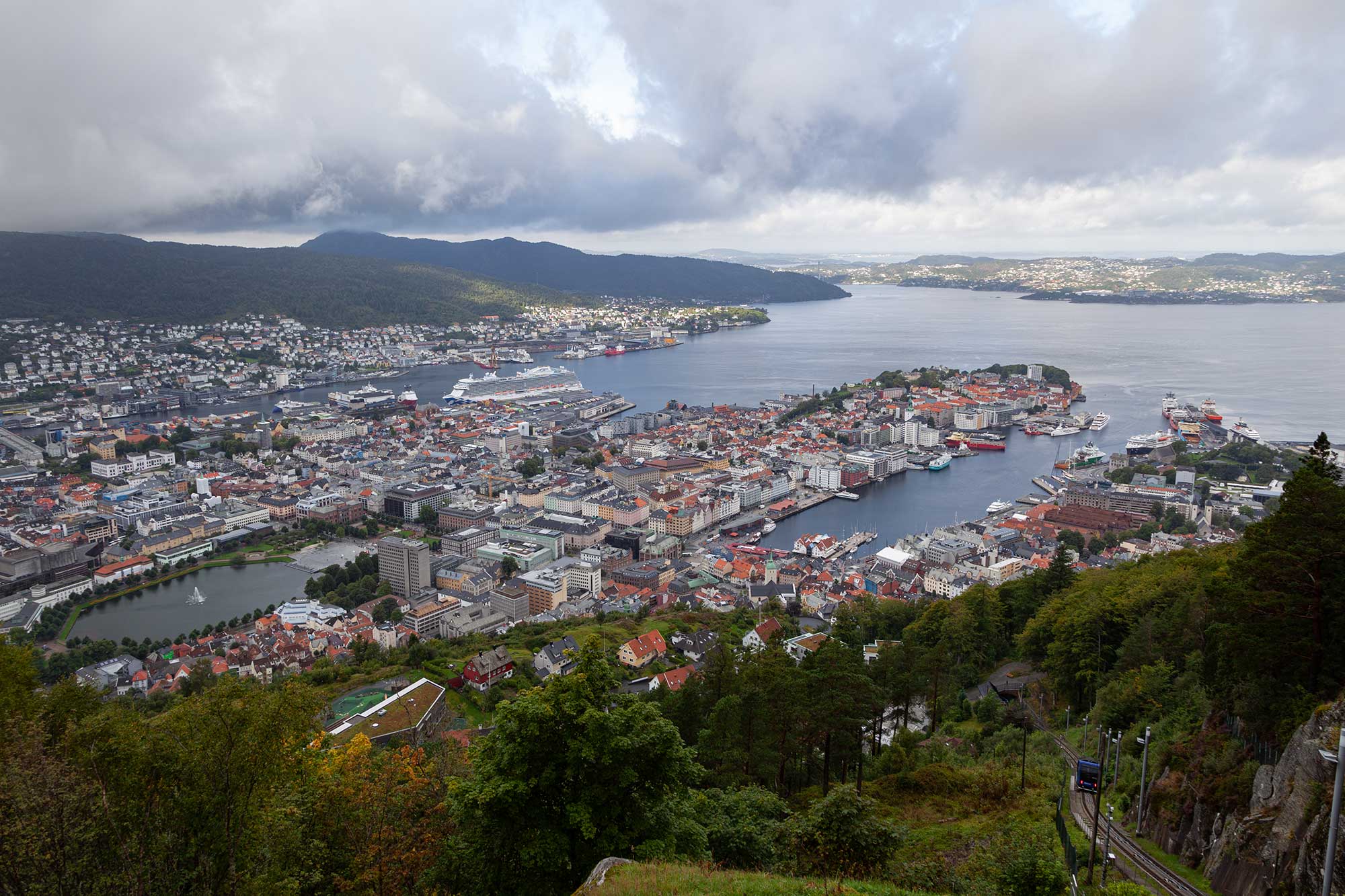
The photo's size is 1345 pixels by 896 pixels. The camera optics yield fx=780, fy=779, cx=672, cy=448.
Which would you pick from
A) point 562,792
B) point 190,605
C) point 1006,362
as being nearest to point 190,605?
point 190,605

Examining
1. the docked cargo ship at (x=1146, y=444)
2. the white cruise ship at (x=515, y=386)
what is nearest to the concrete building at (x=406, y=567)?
the docked cargo ship at (x=1146, y=444)

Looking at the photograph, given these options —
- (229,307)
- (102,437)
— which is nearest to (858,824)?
(102,437)

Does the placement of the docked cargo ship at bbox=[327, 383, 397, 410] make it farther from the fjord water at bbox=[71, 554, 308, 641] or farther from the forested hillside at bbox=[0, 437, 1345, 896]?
the forested hillside at bbox=[0, 437, 1345, 896]

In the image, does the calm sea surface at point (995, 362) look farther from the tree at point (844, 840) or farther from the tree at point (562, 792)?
the tree at point (844, 840)

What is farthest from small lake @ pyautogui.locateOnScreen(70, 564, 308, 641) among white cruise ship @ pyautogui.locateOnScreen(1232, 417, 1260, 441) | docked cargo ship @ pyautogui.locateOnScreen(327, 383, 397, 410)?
white cruise ship @ pyautogui.locateOnScreen(1232, 417, 1260, 441)

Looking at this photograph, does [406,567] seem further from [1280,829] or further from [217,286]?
[217,286]

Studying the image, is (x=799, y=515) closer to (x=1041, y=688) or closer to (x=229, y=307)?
(x=1041, y=688)

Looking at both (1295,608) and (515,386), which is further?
(515,386)
